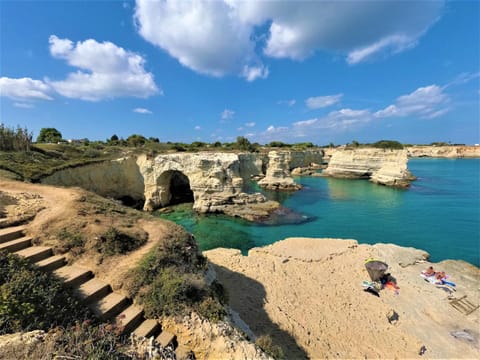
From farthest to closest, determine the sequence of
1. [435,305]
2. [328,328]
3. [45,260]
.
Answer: [435,305] → [328,328] → [45,260]

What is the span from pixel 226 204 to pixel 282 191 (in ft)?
43.9

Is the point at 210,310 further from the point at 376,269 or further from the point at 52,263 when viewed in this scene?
the point at 376,269

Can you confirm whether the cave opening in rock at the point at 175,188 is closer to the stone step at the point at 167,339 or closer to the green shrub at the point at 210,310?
the green shrub at the point at 210,310

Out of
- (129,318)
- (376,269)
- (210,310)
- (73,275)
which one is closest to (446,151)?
(376,269)

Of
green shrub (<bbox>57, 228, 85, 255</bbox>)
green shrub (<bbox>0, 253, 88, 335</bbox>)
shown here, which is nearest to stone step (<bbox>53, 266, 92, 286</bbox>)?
green shrub (<bbox>0, 253, 88, 335</bbox>)

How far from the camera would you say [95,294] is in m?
4.27

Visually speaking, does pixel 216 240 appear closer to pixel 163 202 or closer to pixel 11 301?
pixel 163 202

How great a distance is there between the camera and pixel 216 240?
1606 centimetres

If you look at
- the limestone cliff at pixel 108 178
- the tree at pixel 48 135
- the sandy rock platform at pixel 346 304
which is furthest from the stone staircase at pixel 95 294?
the tree at pixel 48 135

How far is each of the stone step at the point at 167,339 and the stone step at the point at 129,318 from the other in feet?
1.67

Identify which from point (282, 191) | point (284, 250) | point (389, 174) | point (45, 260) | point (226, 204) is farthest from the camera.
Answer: point (389, 174)

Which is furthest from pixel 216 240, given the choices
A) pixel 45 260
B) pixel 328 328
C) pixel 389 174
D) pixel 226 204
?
pixel 389 174

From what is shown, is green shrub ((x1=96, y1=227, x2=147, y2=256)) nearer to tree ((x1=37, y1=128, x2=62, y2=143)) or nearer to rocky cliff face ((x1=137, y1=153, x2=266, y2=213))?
rocky cliff face ((x1=137, y1=153, x2=266, y2=213))

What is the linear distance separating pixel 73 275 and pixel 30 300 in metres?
1.12
